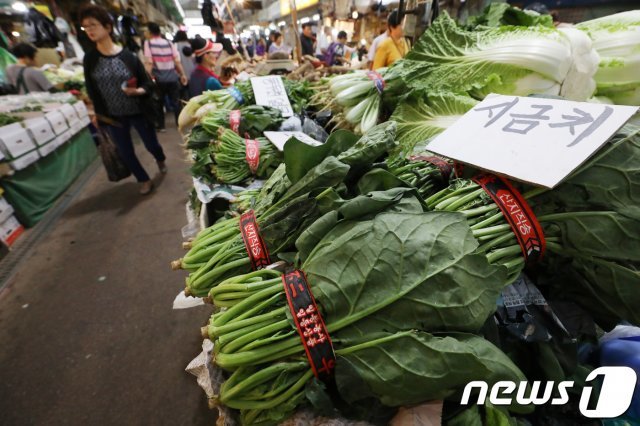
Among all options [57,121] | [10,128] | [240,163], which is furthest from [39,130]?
[240,163]

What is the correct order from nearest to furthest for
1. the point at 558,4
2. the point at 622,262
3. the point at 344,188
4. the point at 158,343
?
the point at 622,262 < the point at 344,188 < the point at 158,343 < the point at 558,4

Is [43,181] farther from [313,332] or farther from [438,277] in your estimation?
[438,277]

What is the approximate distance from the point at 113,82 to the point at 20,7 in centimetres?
827

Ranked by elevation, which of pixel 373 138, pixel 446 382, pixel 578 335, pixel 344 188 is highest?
pixel 373 138

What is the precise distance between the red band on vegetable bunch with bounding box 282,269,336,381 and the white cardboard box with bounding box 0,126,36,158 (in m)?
5.64

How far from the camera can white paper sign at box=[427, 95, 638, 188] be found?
0.96m

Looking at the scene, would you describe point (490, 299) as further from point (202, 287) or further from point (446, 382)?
point (202, 287)

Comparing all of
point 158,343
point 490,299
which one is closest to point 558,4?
point 490,299

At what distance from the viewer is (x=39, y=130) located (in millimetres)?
5078

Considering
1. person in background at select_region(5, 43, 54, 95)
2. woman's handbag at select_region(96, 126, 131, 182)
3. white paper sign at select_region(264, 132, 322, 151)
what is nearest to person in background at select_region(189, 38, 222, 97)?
woman's handbag at select_region(96, 126, 131, 182)

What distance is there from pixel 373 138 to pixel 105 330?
11.1 ft

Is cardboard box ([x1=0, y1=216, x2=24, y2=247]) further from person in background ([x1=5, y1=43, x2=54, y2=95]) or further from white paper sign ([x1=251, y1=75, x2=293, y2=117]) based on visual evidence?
person in background ([x1=5, y1=43, x2=54, y2=95])

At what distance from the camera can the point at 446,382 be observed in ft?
2.68

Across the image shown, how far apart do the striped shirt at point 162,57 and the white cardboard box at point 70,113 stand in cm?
254
